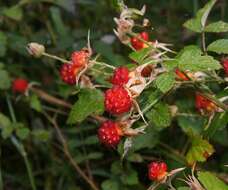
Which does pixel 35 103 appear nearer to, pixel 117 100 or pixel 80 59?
pixel 80 59

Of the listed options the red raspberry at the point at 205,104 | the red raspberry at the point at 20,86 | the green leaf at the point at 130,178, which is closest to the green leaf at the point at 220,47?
the red raspberry at the point at 205,104

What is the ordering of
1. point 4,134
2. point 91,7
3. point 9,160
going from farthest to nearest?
point 91,7
point 9,160
point 4,134

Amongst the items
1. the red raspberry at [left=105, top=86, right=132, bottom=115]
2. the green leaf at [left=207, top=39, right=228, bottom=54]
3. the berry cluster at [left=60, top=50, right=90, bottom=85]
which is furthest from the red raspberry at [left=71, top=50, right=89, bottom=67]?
the green leaf at [left=207, top=39, right=228, bottom=54]

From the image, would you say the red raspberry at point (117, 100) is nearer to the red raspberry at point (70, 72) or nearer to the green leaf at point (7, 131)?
the red raspberry at point (70, 72)

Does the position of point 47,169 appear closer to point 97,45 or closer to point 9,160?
point 9,160

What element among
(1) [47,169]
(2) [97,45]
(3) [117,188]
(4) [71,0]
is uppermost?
(4) [71,0]

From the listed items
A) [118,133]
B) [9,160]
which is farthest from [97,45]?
[118,133]
